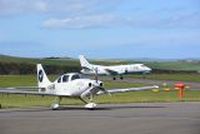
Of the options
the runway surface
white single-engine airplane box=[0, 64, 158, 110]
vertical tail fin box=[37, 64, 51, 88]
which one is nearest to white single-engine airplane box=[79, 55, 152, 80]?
vertical tail fin box=[37, 64, 51, 88]

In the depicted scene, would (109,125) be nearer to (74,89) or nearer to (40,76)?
(74,89)

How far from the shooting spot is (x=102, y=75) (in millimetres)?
129500

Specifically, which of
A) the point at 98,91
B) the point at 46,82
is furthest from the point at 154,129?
the point at 46,82

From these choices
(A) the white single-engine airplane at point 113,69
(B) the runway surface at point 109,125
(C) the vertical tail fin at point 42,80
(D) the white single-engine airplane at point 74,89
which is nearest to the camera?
(B) the runway surface at point 109,125

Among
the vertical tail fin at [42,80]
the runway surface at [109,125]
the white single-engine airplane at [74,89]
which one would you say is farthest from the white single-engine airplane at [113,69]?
the runway surface at [109,125]

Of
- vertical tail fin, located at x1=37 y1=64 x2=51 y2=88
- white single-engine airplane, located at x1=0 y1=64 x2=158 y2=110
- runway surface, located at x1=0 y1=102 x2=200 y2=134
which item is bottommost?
runway surface, located at x1=0 y1=102 x2=200 y2=134

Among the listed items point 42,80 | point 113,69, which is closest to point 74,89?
point 42,80

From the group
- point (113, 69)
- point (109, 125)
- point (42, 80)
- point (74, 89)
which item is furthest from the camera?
point (113, 69)

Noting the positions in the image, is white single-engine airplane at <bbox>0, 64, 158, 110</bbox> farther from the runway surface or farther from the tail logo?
the runway surface

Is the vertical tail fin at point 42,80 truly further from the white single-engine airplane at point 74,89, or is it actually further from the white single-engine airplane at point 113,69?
the white single-engine airplane at point 113,69

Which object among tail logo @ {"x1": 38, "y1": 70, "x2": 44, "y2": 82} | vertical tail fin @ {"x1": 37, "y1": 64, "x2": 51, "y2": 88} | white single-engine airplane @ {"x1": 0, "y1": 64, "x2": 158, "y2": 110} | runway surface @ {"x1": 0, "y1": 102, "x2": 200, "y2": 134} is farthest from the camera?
tail logo @ {"x1": 38, "y1": 70, "x2": 44, "y2": 82}

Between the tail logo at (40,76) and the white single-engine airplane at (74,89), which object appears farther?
the tail logo at (40,76)

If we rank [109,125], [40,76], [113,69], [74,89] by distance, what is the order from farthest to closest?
1. [113,69]
2. [40,76]
3. [74,89]
4. [109,125]

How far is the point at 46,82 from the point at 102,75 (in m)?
91.4
